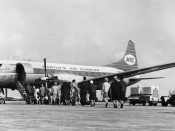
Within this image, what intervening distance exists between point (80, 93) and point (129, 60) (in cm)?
2692

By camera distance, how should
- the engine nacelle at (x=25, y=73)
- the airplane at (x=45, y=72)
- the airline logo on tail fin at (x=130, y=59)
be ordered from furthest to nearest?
the airline logo on tail fin at (x=130, y=59), the engine nacelle at (x=25, y=73), the airplane at (x=45, y=72)

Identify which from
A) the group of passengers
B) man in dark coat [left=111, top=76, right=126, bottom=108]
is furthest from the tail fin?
man in dark coat [left=111, top=76, right=126, bottom=108]

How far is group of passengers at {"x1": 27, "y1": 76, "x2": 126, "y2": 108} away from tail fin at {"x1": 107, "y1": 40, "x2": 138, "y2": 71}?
2007 cm

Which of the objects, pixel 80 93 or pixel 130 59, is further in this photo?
pixel 130 59

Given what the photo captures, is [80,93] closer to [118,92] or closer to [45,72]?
[118,92]

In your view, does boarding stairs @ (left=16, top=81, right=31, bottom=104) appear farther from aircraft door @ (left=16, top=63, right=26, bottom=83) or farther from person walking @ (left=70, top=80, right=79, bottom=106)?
person walking @ (left=70, top=80, right=79, bottom=106)

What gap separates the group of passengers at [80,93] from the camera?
66.7 feet

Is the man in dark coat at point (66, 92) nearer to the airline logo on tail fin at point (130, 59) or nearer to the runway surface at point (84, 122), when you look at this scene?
the runway surface at point (84, 122)

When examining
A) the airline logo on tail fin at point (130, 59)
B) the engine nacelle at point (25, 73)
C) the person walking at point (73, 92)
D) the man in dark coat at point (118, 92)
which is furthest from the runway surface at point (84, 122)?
the airline logo on tail fin at point (130, 59)

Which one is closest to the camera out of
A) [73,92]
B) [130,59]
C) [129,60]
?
[73,92]

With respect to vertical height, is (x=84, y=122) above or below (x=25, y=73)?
below

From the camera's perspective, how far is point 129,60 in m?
50.2

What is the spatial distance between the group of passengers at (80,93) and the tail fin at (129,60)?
2007 centimetres

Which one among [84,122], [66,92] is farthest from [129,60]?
[84,122]
